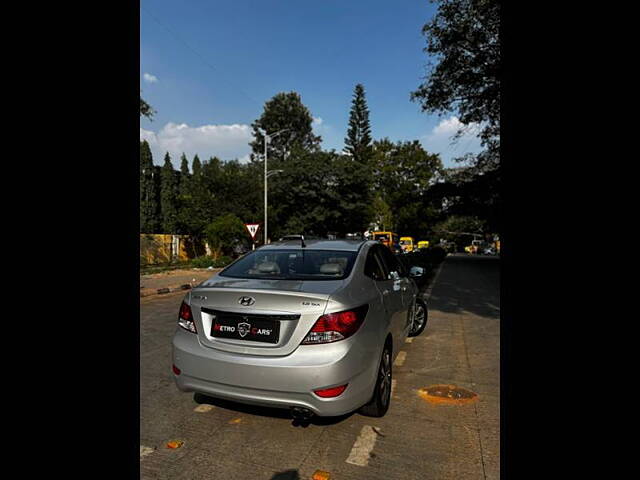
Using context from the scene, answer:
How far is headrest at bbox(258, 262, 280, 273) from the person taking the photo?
3.76 meters

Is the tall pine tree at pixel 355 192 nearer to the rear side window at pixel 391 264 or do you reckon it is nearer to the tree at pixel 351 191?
the tree at pixel 351 191

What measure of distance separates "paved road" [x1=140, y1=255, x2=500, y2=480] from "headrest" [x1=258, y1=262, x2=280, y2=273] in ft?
4.14

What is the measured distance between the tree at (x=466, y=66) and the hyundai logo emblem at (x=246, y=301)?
16.5 m

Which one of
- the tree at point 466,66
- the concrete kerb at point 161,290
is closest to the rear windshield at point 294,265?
the concrete kerb at point 161,290

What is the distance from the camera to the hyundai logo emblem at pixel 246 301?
2967mm

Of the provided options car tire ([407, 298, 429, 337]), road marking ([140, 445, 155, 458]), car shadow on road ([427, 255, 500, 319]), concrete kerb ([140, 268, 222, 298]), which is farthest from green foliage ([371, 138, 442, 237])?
road marking ([140, 445, 155, 458])

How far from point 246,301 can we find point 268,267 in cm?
85

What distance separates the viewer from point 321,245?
4.31 m

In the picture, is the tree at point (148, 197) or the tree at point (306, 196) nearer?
the tree at point (306, 196)

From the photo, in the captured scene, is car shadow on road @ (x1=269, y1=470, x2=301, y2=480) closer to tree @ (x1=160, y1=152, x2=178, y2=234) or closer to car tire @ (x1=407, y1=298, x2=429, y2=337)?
car tire @ (x1=407, y1=298, x2=429, y2=337)
